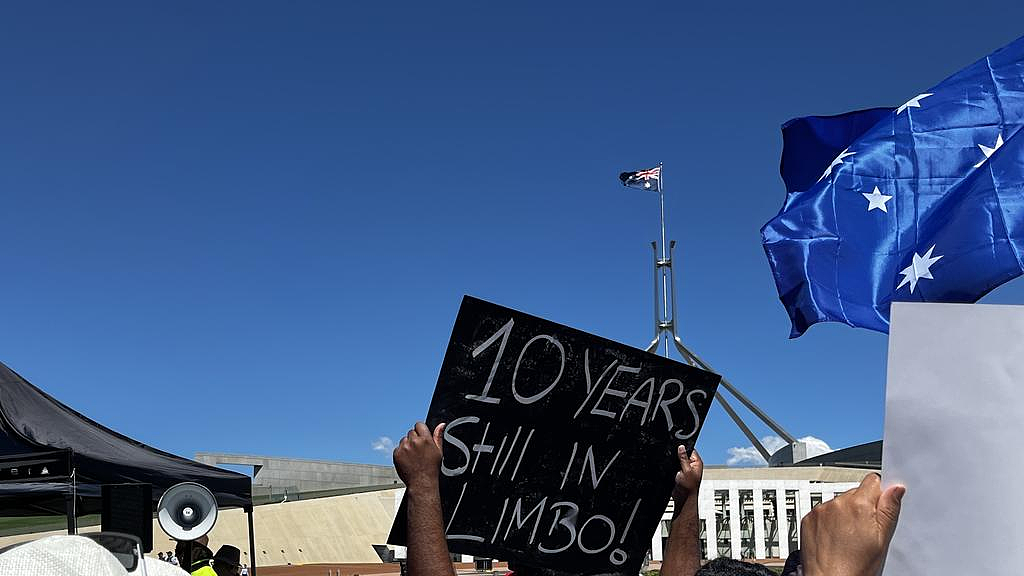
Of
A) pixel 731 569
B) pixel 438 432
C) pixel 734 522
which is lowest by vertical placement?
pixel 731 569

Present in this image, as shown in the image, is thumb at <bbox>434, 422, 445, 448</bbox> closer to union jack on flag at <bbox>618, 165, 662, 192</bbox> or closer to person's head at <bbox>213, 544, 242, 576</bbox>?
person's head at <bbox>213, 544, 242, 576</bbox>

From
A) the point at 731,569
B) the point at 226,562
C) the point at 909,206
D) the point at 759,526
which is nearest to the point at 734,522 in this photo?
the point at 759,526

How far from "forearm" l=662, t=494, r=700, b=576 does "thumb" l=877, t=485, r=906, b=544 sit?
1690 millimetres

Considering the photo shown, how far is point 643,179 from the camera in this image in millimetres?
49688

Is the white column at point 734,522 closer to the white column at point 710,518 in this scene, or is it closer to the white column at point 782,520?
the white column at point 710,518

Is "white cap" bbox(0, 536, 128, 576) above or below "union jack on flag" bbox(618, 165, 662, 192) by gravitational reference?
below

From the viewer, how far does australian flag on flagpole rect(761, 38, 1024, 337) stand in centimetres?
698

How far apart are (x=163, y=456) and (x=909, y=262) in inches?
295

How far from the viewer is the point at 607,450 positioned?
12.4 feet

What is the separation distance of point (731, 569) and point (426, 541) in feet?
2.64

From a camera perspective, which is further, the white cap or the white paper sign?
the white paper sign

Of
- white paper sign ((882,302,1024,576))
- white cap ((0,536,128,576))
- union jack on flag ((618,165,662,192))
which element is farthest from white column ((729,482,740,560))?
white cap ((0,536,128,576))

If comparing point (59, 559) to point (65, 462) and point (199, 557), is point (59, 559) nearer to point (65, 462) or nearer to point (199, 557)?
point (199, 557)

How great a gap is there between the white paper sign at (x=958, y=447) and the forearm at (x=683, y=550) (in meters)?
1.63
